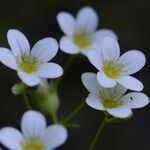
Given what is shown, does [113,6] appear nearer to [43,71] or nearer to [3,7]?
[3,7]

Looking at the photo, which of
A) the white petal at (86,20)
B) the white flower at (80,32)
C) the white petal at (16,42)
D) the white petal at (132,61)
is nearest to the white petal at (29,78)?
the white petal at (16,42)

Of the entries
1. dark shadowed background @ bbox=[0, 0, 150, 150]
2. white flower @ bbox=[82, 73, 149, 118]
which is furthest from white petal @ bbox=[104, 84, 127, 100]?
dark shadowed background @ bbox=[0, 0, 150, 150]

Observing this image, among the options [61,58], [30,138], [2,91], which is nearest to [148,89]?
[61,58]

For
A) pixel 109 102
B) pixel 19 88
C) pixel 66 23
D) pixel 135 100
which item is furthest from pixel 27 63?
pixel 66 23

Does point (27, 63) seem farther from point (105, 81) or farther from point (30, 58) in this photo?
point (105, 81)

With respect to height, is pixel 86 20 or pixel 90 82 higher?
pixel 90 82
